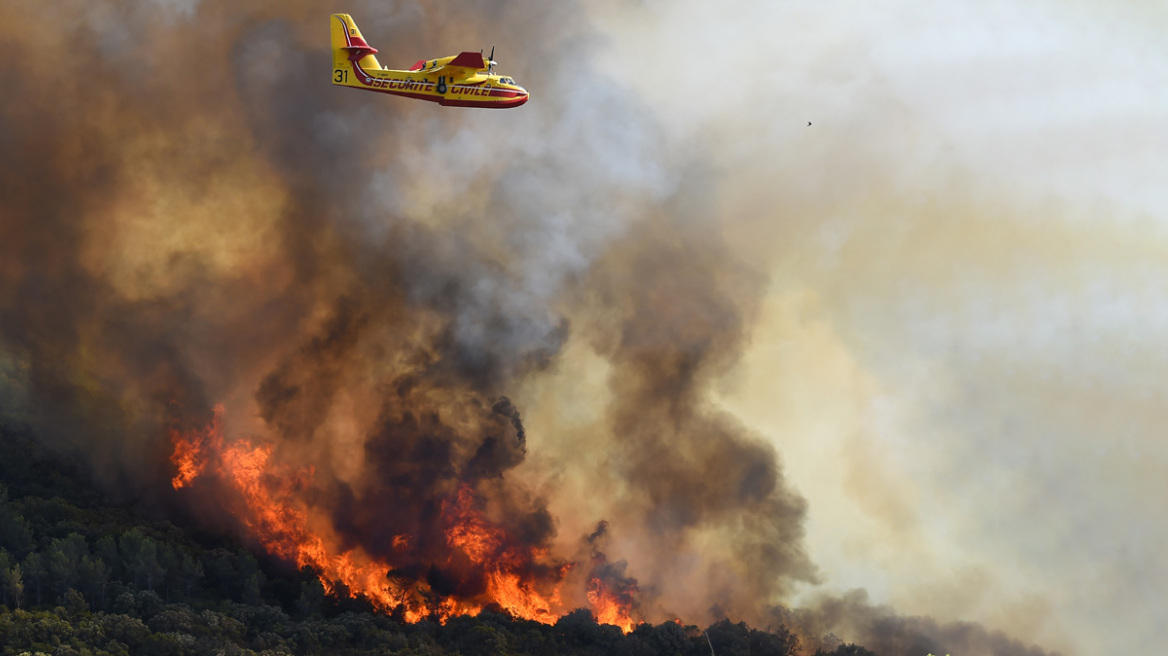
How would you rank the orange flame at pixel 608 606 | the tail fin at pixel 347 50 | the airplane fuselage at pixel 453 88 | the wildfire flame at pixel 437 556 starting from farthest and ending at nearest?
the orange flame at pixel 608 606 → the wildfire flame at pixel 437 556 → the tail fin at pixel 347 50 → the airplane fuselage at pixel 453 88

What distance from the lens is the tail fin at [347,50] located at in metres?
98.9

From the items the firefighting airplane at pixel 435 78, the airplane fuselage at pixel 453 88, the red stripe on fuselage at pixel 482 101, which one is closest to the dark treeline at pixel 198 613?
the red stripe on fuselage at pixel 482 101

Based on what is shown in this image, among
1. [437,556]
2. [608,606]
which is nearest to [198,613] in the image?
[437,556]

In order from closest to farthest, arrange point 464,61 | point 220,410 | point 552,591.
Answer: point 464,61 → point 552,591 → point 220,410

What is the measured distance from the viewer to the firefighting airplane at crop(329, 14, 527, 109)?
314 feet

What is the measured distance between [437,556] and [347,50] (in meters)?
45.9

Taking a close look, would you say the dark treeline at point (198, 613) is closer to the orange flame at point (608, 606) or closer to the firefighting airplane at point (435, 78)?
the orange flame at point (608, 606)

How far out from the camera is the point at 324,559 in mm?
114562

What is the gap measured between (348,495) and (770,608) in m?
41.2

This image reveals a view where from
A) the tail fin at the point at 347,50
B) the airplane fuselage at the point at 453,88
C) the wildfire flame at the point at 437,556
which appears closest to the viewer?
the airplane fuselage at the point at 453,88

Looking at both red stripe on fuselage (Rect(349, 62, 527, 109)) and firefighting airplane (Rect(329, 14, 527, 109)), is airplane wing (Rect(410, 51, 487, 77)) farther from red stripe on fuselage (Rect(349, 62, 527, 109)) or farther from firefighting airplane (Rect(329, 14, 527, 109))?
red stripe on fuselage (Rect(349, 62, 527, 109))

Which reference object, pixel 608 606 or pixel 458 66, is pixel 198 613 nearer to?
pixel 608 606

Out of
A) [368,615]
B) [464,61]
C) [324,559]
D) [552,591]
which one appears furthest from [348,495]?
[464,61]

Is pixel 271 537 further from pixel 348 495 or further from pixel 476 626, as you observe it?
pixel 476 626
